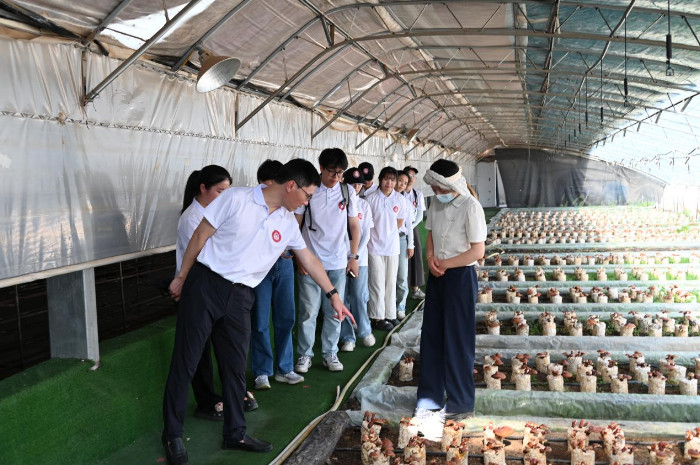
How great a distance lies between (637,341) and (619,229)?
10.2 meters

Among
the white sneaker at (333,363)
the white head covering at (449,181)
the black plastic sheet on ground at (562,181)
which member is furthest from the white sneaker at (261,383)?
the black plastic sheet on ground at (562,181)

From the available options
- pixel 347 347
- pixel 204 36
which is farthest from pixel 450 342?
pixel 204 36

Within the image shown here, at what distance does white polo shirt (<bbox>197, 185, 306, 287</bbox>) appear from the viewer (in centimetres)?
312

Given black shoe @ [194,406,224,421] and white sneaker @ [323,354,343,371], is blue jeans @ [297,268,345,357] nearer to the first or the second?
white sneaker @ [323,354,343,371]

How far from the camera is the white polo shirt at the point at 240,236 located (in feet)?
10.2

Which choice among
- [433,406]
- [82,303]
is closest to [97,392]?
[82,303]

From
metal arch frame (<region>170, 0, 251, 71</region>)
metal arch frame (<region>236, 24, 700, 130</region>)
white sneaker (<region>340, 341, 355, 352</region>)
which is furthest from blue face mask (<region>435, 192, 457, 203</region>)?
metal arch frame (<region>236, 24, 700, 130</region>)

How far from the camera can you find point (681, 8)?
6.91 metres

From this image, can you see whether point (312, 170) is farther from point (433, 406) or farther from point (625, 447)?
point (625, 447)

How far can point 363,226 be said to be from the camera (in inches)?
214

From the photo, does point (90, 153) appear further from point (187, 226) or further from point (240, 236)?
point (240, 236)

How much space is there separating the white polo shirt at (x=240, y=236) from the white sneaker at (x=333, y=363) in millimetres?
1739

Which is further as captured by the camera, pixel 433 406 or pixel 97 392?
pixel 433 406

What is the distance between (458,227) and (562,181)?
1165 inches
